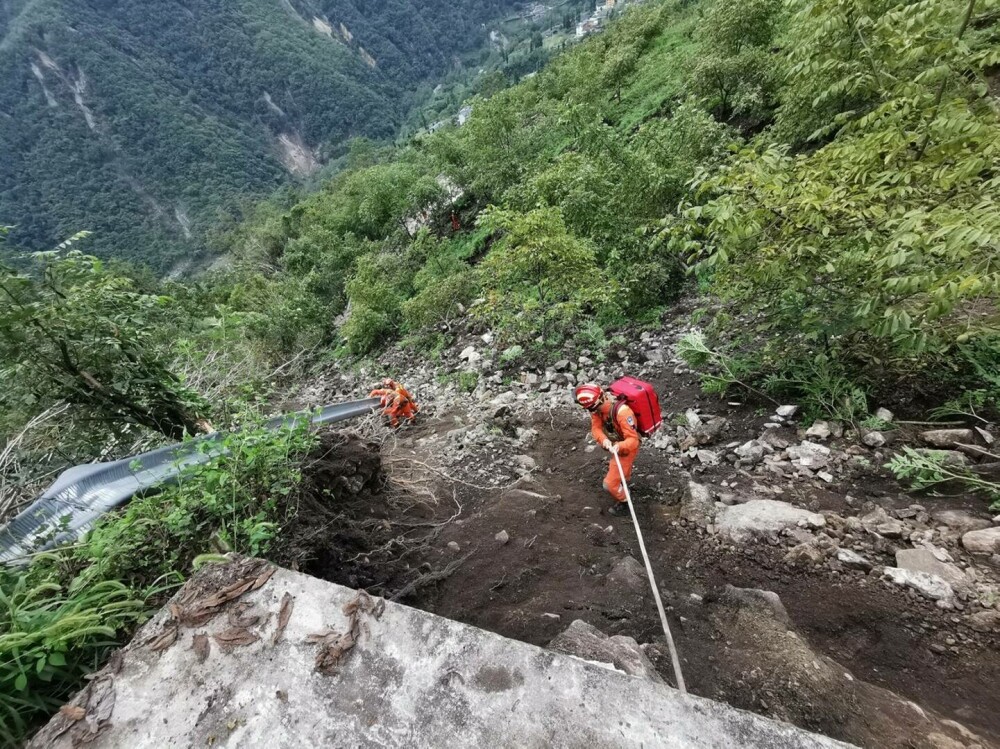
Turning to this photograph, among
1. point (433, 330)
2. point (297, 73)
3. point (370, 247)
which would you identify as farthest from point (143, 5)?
point (433, 330)

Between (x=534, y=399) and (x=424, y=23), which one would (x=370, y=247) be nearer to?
(x=534, y=399)

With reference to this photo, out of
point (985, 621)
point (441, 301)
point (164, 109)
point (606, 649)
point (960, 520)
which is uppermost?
point (164, 109)

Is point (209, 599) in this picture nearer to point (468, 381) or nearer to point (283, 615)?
point (283, 615)

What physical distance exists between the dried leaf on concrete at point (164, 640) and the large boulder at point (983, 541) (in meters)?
4.64

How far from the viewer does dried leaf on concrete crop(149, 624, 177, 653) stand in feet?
6.12

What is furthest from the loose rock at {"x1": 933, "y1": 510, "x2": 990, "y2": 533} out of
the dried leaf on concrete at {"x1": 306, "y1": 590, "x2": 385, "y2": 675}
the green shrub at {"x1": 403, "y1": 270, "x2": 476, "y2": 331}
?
the green shrub at {"x1": 403, "y1": 270, "x2": 476, "y2": 331}

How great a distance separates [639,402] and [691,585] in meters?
1.69

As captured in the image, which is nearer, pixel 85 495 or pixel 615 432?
pixel 85 495

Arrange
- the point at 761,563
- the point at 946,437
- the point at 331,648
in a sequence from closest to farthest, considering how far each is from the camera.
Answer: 1. the point at 331,648
2. the point at 761,563
3. the point at 946,437

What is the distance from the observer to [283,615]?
1.92 m

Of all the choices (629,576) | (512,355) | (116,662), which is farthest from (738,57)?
(116,662)

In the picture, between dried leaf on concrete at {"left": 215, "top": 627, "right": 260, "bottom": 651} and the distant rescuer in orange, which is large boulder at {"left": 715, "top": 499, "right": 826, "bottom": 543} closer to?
dried leaf on concrete at {"left": 215, "top": 627, "right": 260, "bottom": 651}

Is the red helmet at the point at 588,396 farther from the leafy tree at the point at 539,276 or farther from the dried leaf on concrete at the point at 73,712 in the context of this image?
the dried leaf on concrete at the point at 73,712

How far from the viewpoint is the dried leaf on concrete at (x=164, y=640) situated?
1.87 m
